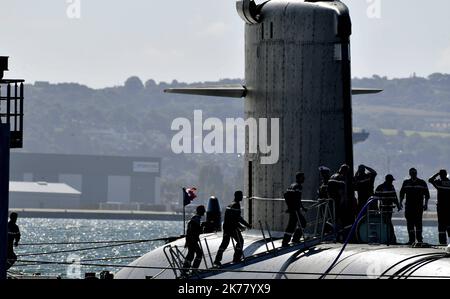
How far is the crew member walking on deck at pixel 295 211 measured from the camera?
2395cm

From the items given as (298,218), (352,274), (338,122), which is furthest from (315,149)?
(352,274)

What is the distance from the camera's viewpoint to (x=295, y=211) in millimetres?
24016

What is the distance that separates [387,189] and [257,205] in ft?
11.4

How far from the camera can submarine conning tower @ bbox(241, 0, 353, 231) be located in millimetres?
26312

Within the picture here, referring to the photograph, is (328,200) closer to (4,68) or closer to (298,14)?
(298,14)

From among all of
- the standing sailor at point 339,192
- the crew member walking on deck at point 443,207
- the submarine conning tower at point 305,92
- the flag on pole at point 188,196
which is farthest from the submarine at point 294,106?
the flag on pole at point 188,196

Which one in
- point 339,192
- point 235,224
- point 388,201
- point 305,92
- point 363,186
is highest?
point 305,92

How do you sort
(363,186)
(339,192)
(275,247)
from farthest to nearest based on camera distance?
(363,186) < (275,247) < (339,192)

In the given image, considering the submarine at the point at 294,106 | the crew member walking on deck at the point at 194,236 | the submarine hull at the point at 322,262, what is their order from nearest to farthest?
the submarine hull at the point at 322,262
the crew member walking on deck at the point at 194,236
the submarine at the point at 294,106

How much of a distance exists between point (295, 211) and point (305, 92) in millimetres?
3510

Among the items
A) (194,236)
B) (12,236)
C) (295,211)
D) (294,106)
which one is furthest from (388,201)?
(12,236)

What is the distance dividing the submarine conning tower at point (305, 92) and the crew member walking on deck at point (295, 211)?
1.94m

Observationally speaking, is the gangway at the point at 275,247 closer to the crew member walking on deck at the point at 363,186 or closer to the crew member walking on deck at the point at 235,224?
the crew member walking on deck at the point at 235,224

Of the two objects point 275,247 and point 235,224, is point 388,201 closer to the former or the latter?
point 275,247
